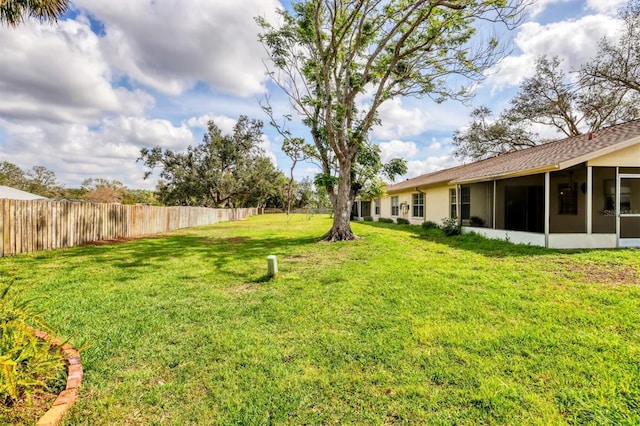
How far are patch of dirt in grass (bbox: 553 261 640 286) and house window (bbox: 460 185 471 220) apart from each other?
737cm

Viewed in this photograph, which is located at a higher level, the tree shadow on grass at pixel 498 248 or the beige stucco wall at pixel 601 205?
the beige stucco wall at pixel 601 205

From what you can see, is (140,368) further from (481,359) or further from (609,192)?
(609,192)

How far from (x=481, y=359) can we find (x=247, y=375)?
7.78 ft

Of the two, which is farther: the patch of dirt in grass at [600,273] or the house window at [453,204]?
the house window at [453,204]

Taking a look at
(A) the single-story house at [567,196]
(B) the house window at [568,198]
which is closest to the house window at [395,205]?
(A) the single-story house at [567,196]

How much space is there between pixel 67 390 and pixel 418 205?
18.6 m

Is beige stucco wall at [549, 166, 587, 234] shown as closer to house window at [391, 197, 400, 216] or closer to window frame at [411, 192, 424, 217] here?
window frame at [411, 192, 424, 217]

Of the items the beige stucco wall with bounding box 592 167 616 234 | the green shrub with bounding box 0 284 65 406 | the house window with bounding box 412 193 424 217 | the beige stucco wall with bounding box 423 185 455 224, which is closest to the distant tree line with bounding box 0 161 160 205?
the house window with bounding box 412 193 424 217

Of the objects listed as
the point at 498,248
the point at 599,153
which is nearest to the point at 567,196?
the point at 599,153

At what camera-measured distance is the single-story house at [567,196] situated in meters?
8.90

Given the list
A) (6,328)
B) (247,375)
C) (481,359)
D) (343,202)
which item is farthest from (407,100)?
(6,328)

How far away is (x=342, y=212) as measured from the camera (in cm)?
1148

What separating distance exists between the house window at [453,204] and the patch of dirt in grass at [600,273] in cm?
826

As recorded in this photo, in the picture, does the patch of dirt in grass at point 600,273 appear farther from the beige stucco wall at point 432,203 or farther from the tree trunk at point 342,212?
the beige stucco wall at point 432,203
